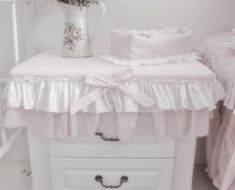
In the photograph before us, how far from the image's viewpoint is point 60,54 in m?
1.05

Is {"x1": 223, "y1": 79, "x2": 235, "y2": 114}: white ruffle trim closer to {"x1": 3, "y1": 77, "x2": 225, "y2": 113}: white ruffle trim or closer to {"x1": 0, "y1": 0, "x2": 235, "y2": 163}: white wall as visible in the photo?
{"x1": 3, "y1": 77, "x2": 225, "y2": 113}: white ruffle trim

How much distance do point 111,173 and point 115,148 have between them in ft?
0.30

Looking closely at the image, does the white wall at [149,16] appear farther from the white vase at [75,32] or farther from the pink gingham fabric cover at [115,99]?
the pink gingham fabric cover at [115,99]

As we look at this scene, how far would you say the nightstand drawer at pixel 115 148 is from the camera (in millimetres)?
878

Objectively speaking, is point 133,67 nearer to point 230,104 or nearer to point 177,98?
point 177,98

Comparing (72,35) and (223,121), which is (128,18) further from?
(223,121)

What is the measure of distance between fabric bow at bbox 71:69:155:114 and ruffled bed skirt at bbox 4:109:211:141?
0.16 feet

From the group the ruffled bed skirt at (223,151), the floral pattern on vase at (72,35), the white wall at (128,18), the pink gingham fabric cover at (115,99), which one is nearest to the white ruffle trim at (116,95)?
the pink gingham fabric cover at (115,99)

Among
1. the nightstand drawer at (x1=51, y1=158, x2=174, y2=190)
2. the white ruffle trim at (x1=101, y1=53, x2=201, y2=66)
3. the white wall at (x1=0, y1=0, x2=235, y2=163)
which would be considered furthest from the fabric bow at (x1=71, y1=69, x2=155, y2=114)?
the white wall at (x1=0, y1=0, x2=235, y2=163)

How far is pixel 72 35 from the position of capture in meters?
0.98

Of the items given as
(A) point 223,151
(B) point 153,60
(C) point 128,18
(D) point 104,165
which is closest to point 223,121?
(A) point 223,151

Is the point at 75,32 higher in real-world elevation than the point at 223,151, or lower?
higher

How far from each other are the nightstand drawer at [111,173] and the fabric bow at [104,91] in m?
0.22

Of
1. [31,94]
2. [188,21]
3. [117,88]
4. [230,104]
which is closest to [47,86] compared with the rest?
[31,94]
